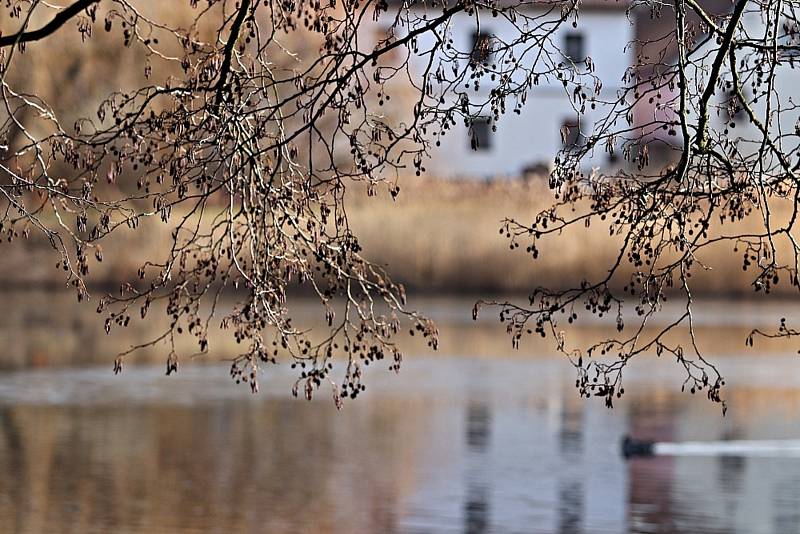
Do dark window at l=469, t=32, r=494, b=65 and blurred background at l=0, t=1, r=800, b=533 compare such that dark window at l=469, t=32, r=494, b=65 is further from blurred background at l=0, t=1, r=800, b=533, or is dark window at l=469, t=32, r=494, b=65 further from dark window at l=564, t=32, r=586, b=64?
dark window at l=564, t=32, r=586, b=64

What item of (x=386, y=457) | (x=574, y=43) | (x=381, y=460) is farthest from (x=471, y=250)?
(x=574, y=43)

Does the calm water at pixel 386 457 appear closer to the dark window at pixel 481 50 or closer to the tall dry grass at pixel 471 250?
the dark window at pixel 481 50

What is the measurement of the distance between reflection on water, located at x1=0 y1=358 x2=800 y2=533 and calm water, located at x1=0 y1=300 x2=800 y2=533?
32 millimetres

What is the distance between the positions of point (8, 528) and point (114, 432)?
5155mm

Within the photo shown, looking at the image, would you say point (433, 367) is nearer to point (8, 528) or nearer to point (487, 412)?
point (487, 412)

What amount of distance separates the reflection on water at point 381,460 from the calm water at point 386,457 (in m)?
0.03

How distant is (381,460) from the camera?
17484 mm

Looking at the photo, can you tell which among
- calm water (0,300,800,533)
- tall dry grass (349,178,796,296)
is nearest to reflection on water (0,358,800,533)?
calm water (0,300,800,533)

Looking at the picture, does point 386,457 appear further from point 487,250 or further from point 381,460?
point 487,250

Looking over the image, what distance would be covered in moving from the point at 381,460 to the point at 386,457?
0.22 metres

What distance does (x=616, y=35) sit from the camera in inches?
2296

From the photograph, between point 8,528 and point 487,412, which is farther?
point 487,412

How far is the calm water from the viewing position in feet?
47.9

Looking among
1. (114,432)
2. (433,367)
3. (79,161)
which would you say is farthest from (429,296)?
(79,161)
